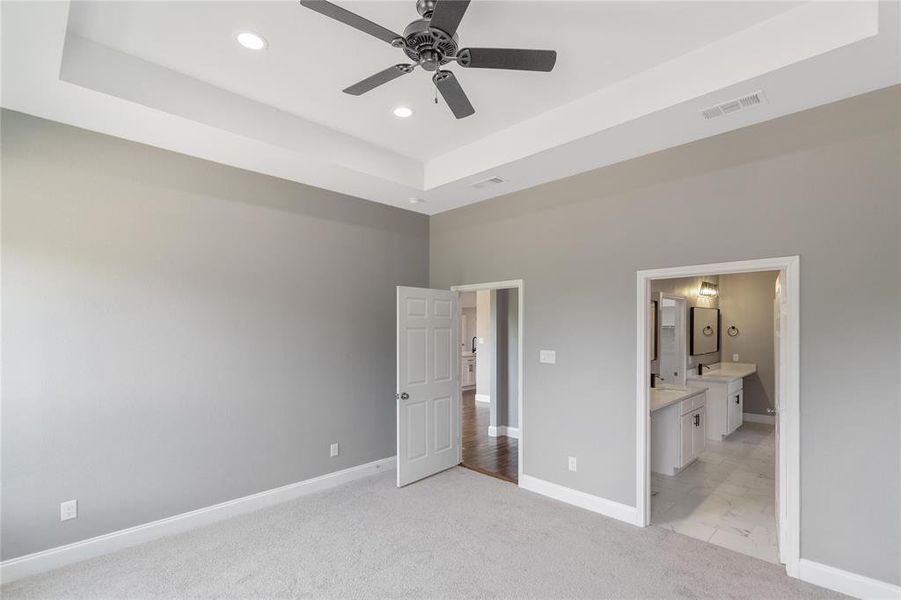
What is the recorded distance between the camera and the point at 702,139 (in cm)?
313

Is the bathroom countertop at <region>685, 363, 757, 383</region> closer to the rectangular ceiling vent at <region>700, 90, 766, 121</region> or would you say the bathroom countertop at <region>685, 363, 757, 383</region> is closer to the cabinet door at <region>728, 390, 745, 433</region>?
the cabinet door at <region>728, 390, 745, 433</region>

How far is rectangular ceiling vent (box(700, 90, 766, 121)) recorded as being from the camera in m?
2.51

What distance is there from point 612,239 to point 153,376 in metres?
3.77

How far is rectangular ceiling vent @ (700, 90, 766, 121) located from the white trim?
2.81 m

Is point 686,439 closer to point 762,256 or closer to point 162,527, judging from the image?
point 762,256

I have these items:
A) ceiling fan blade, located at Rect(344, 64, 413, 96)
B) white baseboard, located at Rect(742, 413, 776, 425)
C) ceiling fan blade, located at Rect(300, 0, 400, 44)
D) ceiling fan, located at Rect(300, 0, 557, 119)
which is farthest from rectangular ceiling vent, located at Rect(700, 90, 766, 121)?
white baseboard, located at Rect(742, 413, 776, 425)

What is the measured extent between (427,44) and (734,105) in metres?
1.91

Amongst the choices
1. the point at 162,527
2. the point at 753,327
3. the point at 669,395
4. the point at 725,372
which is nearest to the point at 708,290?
the point at 753,327

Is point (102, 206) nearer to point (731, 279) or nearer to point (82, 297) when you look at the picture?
point (82, 297)

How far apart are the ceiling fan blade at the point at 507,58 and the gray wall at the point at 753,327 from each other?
6.40 metres

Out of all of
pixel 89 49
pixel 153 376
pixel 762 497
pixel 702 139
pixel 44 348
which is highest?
pixel 89 49

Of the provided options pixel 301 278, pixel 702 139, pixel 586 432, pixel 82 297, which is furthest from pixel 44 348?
pixel 702 139

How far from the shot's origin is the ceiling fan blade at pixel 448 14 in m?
1.70

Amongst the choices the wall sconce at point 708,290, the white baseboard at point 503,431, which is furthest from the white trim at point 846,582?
the wall sconce at point 708,290
